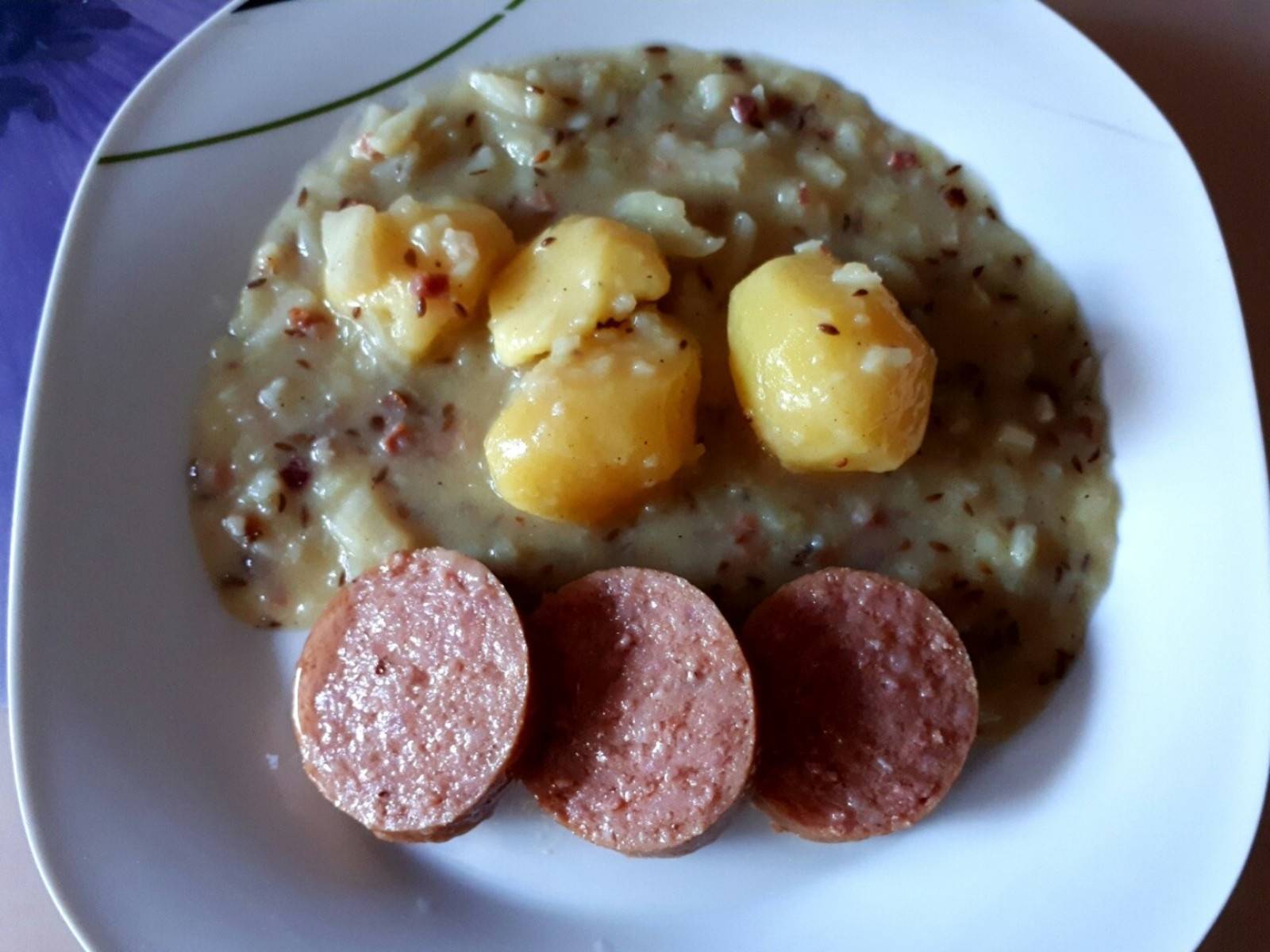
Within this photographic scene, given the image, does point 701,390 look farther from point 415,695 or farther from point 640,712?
point 415,695

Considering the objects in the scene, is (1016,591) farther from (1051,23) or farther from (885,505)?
(1051,23)

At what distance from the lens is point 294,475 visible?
1920 mm

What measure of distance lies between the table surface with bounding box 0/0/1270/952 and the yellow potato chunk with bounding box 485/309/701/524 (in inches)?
44.8

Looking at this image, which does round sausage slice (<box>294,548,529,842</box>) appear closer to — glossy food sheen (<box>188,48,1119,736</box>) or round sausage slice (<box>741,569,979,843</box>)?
glossy food sheen (<box>188,48,1119,736</box>)

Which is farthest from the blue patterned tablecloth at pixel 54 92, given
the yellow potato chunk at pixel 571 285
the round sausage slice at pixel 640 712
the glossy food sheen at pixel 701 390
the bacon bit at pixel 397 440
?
the round sausage slice at pixel 640 712

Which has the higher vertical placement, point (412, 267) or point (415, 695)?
point (412, 267)

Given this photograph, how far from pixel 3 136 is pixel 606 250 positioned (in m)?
1.45

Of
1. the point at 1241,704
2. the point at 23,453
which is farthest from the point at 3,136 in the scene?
the point at 1241,704

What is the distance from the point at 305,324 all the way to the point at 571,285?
54 cm

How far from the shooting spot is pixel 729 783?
170 cm

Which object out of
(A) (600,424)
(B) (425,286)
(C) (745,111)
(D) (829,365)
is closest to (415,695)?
(A) (600,424)

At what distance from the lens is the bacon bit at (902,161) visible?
6.76 ft

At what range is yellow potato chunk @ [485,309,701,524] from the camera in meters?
1.74

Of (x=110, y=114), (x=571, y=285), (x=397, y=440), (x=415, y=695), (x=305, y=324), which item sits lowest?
(x=415, y=695)
